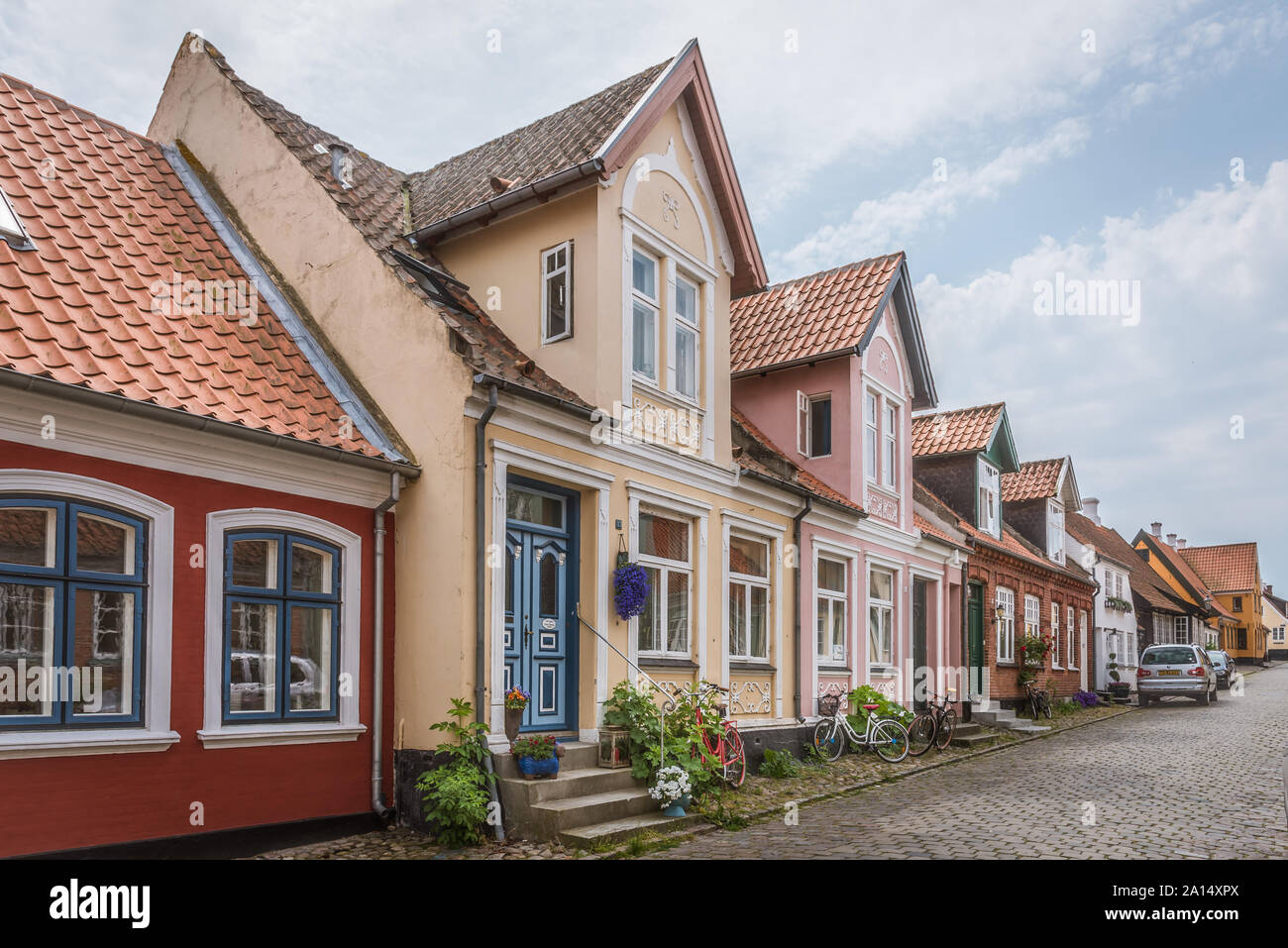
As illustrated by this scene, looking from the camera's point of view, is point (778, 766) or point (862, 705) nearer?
point (778, 766)

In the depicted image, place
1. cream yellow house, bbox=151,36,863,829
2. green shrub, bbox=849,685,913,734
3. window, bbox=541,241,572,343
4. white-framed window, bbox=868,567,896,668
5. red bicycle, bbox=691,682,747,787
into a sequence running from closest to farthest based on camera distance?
cream yellow house, bbox=151,36,863,829, red bicycle, bbox=691,682,747,787, window, bbox=541,241,572,343, green shrub, bbox=849,685,913,734, white-framed window, bbox=868,567,896,668

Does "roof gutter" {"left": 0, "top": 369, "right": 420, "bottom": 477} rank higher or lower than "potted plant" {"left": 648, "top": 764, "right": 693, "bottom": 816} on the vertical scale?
higher

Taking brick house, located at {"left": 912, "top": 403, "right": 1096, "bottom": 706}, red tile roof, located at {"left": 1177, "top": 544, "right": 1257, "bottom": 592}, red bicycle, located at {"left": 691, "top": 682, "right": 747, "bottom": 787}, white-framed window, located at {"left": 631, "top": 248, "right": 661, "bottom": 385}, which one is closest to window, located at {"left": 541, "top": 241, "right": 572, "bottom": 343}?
white-framed window, located at {"left": 631, "top": 248, "right": 661, "bottom": 385}

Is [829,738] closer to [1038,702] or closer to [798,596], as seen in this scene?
[798,596]

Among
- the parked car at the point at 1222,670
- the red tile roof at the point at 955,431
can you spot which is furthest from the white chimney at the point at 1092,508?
the red tile roof at the point at 955,431

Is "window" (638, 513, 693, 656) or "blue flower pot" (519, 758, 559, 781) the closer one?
"blue flower pot" (519, 758, 559, 781)

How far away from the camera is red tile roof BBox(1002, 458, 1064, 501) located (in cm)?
3222

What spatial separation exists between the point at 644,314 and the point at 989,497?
1645 cm

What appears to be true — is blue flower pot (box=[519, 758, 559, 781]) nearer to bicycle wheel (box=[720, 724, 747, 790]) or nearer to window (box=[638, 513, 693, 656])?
window (box=[638, 513, 693, 656])

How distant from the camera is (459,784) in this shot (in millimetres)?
9188

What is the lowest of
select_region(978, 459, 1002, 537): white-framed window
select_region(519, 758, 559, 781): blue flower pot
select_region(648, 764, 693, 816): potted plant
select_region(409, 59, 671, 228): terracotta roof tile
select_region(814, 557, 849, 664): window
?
select_region(648, 764, 693, 816): potted plant

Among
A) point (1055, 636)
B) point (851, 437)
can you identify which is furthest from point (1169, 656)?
point (851, 437)

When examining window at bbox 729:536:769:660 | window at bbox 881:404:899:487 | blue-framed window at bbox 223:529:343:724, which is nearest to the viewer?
blue-framed window at bbox 223:529:343:724

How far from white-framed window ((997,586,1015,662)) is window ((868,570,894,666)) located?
7.50 metres
